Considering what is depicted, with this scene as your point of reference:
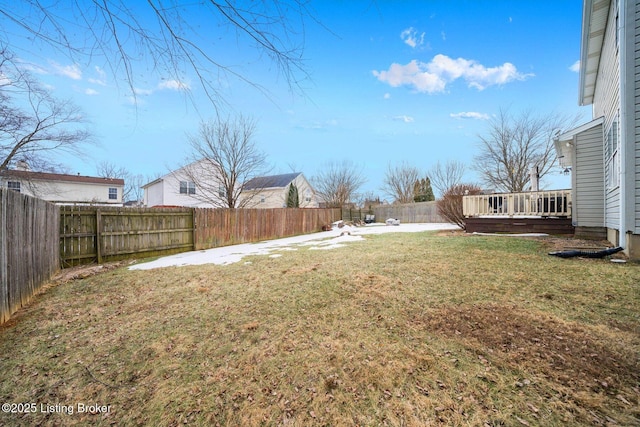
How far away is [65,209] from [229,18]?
6.73 meters

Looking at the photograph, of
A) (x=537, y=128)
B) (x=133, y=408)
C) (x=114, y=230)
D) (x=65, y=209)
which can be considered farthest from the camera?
(x=537, y=128)

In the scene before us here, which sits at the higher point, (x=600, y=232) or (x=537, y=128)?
(x=537, y=128)

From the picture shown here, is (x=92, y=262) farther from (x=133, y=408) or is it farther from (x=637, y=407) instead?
(x=637, y=407)

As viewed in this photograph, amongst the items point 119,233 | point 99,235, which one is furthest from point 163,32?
point 119,233

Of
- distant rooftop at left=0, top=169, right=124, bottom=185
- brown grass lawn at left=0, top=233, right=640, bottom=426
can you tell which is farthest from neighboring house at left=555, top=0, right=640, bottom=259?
distant rooftop at left=0, top=169, right=124, bottom=185

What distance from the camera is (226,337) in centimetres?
246

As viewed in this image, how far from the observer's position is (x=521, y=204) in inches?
365

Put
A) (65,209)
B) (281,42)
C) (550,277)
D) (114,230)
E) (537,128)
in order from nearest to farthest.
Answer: (281,42), (550,277), (65,209), (114,230), (537,128)

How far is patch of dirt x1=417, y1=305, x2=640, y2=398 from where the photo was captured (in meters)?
1.70

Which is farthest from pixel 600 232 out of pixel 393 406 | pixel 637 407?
pixel 393 406

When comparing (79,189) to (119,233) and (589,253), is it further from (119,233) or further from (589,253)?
(589,253)

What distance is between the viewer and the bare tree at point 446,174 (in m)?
25.9

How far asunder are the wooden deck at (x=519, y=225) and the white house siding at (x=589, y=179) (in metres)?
0.58

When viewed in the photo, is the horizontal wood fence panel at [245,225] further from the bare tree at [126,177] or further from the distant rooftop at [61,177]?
the bare tree at [126,177]
